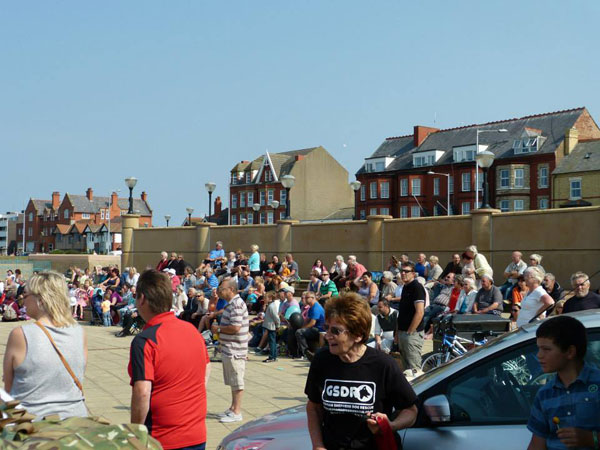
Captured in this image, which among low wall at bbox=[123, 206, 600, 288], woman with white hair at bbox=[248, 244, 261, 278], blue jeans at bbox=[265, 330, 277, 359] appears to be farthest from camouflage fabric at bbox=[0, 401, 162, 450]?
woman with white hair at bbox=[248, 244, 261, 278]

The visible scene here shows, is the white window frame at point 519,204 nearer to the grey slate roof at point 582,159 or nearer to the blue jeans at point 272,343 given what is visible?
the grey slate roof at point 582,159

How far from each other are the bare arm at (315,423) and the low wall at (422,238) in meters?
15.8

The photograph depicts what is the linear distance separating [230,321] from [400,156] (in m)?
68.6

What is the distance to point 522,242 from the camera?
20.8 meters

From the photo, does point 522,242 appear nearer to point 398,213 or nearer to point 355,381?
point 355,381

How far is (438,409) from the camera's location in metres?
4.17

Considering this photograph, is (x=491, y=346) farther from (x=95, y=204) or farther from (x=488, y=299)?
(x=95, y=204)

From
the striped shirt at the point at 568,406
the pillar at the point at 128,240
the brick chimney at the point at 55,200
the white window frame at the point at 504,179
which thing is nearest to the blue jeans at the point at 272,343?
the striped shirt at the point at 568,406

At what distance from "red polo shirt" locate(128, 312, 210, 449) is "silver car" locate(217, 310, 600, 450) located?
1.63ft

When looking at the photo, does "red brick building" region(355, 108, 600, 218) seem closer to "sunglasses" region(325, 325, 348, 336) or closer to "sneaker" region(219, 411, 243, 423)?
"sneaker" region(219, 411, 243, 423)

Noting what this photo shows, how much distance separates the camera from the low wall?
65.1 ft

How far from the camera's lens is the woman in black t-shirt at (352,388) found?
365cm

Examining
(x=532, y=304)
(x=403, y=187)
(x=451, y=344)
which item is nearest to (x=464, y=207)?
(x=403, y=187)

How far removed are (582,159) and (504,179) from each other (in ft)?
24.2
